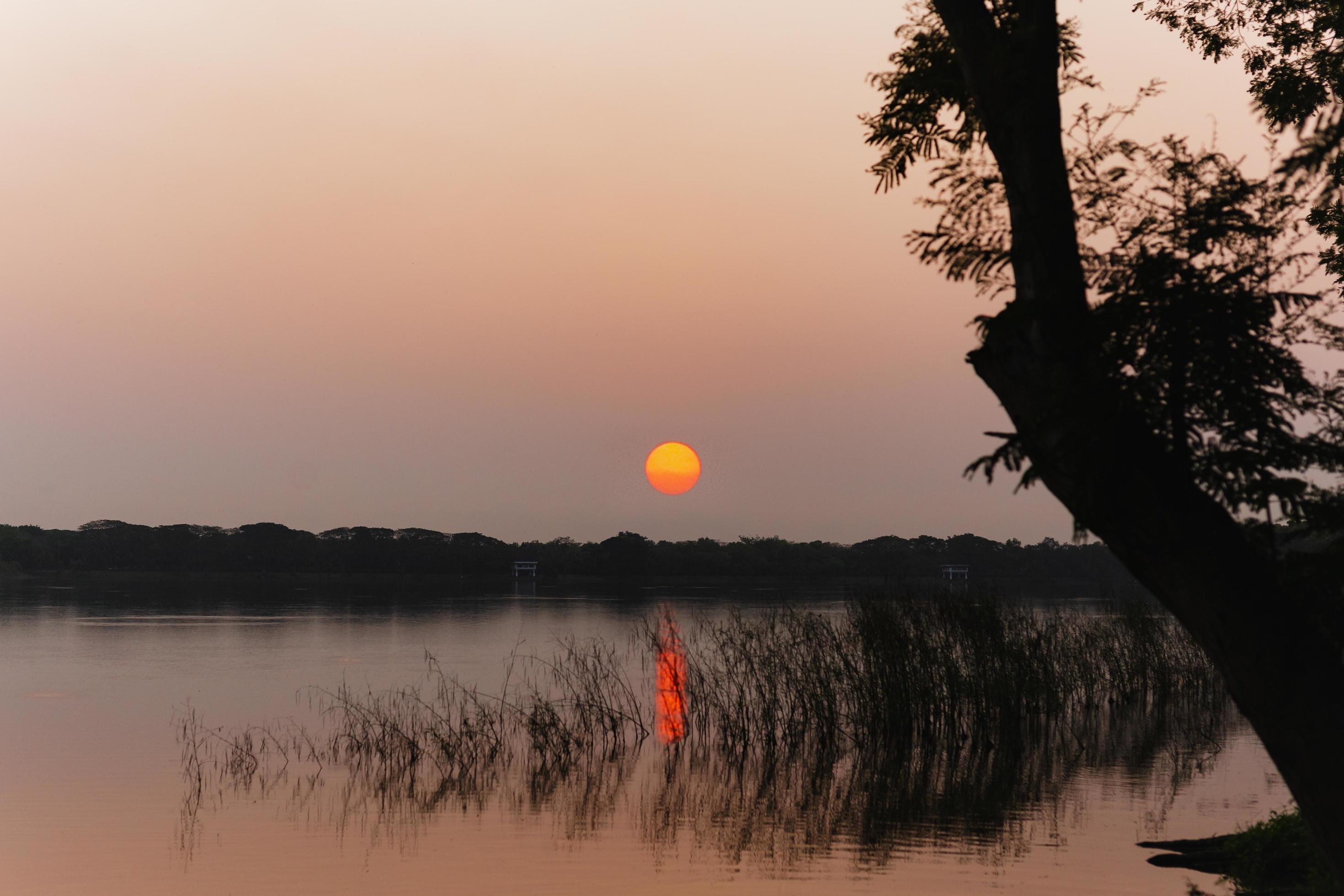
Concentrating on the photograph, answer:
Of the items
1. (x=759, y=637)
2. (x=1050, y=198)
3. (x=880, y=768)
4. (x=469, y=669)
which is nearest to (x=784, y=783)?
(x=880, y=768)

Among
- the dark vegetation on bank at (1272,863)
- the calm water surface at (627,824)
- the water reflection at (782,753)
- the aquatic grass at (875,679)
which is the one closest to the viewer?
the dark vegetation on bank at (1272,863)

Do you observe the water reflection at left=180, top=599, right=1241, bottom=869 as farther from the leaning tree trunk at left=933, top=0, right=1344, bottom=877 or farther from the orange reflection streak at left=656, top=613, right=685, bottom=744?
the leaning tree trunk at left=933, top=0, right=1344, bottom=877

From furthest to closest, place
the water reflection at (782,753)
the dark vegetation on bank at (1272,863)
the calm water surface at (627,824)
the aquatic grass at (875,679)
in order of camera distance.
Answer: the aquatic grass at (875,679), the water reflection at (782,753), the calm water surface at (627,824), the dark vegetation on bank at (1272,863)

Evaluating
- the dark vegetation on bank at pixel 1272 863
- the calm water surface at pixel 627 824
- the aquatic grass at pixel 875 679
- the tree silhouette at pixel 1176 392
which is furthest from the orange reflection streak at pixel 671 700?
the tree silhouette at pixel 1176 392

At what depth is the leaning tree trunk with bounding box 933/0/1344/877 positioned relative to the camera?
5043 mm

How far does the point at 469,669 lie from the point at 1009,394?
104ft

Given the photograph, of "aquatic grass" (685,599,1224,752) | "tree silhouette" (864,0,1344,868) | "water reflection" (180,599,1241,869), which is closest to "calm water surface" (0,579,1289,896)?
"water reflection" (180,599,1241,869)

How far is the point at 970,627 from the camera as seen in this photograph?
63.0 ft

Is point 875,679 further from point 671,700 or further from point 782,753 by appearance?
point 671,700

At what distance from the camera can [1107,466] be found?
17.4ft

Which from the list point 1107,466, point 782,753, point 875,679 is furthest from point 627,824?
point 1107,466

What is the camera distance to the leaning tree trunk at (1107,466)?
16.5 feet

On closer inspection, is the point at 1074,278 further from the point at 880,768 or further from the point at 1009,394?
the point at 880,768

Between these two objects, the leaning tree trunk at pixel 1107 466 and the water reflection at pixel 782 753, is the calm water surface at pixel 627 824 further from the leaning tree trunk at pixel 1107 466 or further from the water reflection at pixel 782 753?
the leaning tree trunk at pixel 1107 466
